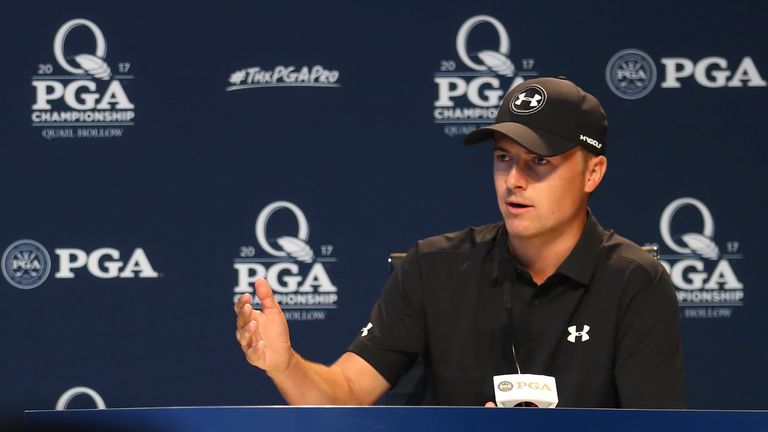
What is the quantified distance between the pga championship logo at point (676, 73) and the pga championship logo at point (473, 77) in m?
0.29

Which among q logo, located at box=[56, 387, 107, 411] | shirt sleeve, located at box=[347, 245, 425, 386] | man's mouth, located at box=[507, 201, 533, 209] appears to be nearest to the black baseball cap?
man's mouth, located at box=[507, 201, 533, 209]

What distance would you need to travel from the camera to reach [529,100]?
1998 mm

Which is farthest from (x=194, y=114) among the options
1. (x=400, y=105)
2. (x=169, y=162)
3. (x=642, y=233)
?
(x=642, y=233)

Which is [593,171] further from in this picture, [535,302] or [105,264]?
[105,264]

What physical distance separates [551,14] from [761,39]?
72cm

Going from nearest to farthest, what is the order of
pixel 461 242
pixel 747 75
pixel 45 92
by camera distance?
pixel 461 242 < pixel 747 75 < pixel 45 92

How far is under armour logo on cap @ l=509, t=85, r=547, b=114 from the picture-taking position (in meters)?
1.98

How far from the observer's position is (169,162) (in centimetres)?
344

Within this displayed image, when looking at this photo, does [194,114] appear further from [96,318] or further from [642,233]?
[642,233]

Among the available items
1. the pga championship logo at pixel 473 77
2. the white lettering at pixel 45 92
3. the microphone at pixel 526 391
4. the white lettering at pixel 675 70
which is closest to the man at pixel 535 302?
the microphone at pixel 526 391

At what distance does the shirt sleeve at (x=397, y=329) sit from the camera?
6.82ft

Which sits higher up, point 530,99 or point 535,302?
point 530,99

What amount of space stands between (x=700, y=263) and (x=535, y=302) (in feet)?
5.08

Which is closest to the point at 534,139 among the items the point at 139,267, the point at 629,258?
the point at 629,258
